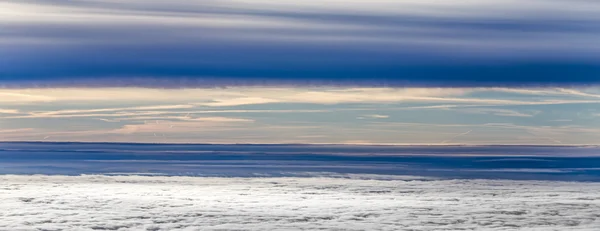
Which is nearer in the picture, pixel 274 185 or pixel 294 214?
pixel 294 214

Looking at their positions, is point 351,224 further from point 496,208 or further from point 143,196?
point 143,196

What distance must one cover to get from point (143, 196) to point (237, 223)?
19.6 ft

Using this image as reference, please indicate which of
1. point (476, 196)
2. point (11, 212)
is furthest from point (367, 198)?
point (11, 212)

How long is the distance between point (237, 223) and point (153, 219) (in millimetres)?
1844

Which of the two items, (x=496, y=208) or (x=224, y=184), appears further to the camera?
(x=224, y=184)

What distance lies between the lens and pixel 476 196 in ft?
79.5

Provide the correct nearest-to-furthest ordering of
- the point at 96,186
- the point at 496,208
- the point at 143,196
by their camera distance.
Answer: the point at 496,208 < the point at 143,196 < the point at 96,186

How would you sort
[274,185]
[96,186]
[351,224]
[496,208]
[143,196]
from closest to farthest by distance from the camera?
[351,224] < [496,208] < [143,196] < [96,186] < [274,185]

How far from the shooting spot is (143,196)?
74.8 feet

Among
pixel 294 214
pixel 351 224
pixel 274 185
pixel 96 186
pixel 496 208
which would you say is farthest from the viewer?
pixel 274 185

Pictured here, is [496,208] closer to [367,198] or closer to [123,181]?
[367,198]

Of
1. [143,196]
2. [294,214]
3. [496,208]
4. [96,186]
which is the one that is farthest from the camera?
[96,186]

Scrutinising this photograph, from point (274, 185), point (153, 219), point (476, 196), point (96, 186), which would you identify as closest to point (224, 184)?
point (274, 185)

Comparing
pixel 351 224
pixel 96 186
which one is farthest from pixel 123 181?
pixel 351 224
